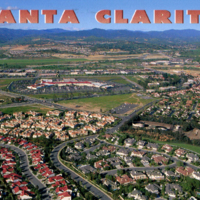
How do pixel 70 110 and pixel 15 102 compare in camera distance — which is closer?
pixel 70 110

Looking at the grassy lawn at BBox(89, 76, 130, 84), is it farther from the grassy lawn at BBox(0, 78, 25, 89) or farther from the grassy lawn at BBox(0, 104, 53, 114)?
the grassy lawn at BBox(0, 104, 53, 114)

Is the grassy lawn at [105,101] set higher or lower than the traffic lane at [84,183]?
higher

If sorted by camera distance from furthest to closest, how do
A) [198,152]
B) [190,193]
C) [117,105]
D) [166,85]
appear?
[166,85]
[117,105]
[198,152]
[190,193]

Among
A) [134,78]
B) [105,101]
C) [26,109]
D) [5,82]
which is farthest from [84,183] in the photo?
[134,78]

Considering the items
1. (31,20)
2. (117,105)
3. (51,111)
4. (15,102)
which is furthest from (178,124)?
(15,102)

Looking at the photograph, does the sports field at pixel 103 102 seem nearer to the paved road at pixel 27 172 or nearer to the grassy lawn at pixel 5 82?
the paved road at pixel 27 172

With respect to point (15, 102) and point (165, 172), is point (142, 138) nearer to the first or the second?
point (165, 172)

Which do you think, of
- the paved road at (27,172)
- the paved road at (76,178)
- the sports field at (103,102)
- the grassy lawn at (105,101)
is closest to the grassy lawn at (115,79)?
the sports field at (103,102)

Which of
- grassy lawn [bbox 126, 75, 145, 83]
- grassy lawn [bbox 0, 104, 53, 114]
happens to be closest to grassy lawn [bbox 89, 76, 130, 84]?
grassy lawn [bbox 126, 75, 145, 83]

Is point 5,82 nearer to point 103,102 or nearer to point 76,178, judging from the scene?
point 103,102
